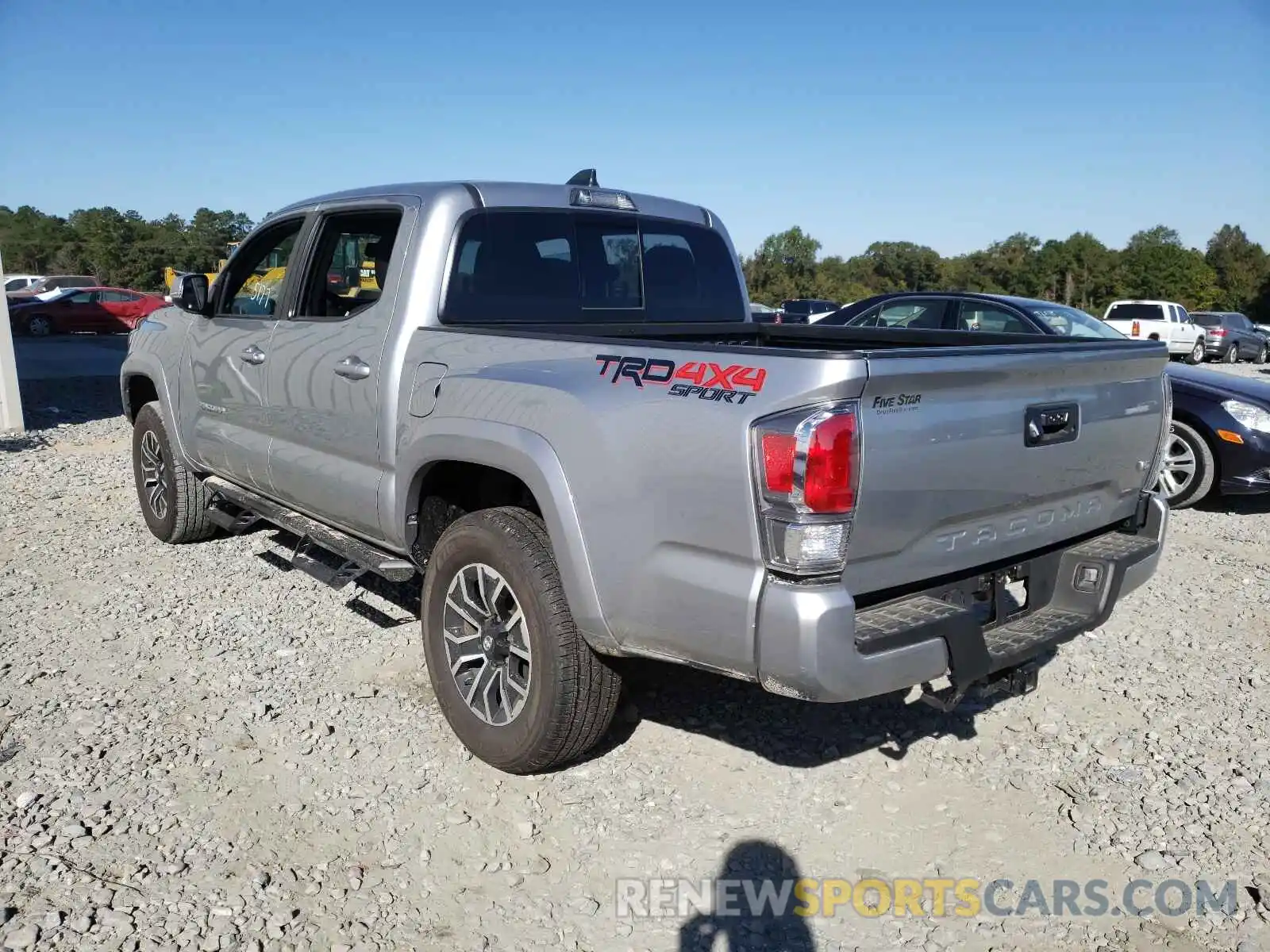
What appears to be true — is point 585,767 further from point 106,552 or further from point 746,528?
point 106,552

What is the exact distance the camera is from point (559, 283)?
14.0 feet

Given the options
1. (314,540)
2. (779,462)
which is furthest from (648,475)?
(314,540)

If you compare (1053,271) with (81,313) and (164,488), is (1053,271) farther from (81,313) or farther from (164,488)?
(164,488)

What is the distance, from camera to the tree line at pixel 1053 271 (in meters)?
70.9

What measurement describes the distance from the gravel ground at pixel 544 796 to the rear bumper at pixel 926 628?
0.68 m

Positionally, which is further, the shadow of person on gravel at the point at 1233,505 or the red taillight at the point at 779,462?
the shadow of person on gravel at the point at 1233,505

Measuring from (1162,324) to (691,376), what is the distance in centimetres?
2707

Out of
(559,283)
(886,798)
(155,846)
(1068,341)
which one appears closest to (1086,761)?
(886,798)

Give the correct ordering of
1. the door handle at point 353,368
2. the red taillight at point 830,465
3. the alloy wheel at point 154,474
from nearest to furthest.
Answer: the red taillight at point 830,465 < the door handle at point 353,368 < the alloy wheel at point 154,474

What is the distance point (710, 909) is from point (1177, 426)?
646 cm

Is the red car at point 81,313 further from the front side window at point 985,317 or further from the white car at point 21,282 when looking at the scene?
the front side window at point 985,317

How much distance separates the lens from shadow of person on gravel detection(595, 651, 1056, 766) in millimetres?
3799

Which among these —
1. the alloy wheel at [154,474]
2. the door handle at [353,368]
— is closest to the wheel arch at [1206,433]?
the door handle at [353,368]

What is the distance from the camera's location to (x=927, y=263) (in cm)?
10000
